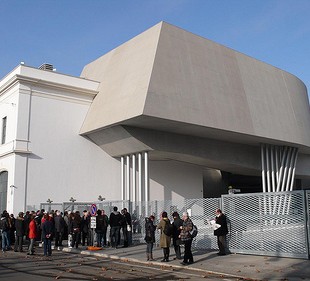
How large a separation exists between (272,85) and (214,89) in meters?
8.44

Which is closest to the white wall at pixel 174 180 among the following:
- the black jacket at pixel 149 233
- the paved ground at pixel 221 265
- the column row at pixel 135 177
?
the column row at pixel 135 177

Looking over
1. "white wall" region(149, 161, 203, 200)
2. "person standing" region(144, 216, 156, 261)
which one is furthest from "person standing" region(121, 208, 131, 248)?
"white wall" region(149, 161, 203, 200)

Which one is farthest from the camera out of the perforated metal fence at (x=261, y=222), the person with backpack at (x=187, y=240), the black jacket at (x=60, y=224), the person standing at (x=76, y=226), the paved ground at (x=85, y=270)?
the black jacket at (x=60, y=224)

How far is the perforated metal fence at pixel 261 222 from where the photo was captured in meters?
14.0

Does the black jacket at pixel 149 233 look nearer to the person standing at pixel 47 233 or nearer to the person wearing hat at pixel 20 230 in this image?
the person standing at pixel 47 233

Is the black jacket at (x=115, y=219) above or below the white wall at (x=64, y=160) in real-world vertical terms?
below

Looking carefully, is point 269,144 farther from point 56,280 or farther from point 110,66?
point 56,280

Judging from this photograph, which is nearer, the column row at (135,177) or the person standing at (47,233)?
the person standing at (47,233)

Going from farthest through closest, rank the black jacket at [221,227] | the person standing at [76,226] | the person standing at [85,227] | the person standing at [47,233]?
the person standing at [85,227] → the person standing at [76,226] → the person standing at [47,233] → the black jacket at [221,227]

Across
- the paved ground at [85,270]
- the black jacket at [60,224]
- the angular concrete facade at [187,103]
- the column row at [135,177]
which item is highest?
the angular concrete facade at [187,103]

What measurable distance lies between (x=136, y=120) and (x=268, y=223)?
39.5 feet

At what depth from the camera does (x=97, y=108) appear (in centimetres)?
2875

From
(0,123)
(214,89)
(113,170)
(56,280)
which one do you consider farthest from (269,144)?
(56,280)

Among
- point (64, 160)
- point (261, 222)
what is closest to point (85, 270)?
point (261, 222)
